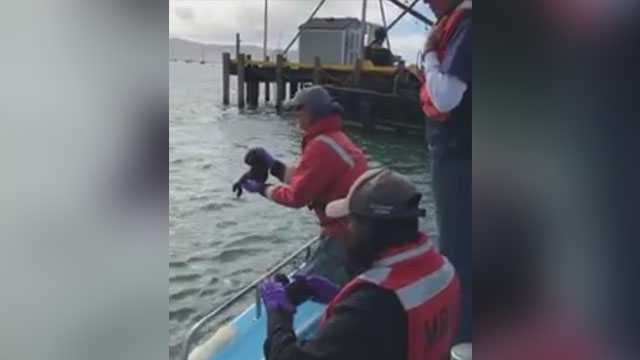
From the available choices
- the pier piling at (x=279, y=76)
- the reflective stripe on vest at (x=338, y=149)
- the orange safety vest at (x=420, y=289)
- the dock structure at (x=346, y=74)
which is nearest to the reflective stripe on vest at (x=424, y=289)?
the orange safety vest at (x=420, y=289)

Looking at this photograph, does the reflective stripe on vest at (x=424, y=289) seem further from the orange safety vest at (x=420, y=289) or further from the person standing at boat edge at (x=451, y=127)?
the person standing at boat edge at (x=451, y=127)

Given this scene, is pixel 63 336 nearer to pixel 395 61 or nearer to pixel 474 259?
pixel 474 259

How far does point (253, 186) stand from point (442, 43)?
83.0 inches

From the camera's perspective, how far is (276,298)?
286 cm

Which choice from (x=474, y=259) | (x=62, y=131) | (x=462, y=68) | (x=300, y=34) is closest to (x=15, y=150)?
(x=62, y=131)

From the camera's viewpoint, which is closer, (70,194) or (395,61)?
(70,194)

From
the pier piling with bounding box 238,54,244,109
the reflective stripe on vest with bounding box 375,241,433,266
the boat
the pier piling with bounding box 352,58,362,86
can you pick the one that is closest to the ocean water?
the boat

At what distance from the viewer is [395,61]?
3059cm

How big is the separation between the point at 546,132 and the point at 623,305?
0.71 ft

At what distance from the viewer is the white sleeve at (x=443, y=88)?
283cm

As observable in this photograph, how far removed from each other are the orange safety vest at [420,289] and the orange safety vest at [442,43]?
0.71m

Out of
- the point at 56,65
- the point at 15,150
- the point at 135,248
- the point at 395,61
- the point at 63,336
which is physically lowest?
the point at 63,336

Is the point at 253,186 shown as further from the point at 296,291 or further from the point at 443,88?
the point at 443,88

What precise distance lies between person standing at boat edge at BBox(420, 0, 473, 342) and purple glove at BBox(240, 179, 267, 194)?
161 centimetres
